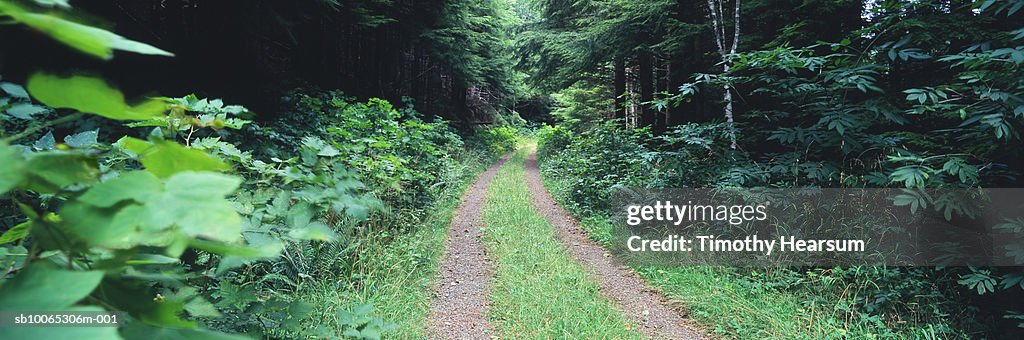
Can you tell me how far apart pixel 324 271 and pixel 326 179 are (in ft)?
10.1

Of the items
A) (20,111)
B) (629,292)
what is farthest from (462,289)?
(20,111)

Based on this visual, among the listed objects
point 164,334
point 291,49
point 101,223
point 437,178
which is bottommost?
point 437,178

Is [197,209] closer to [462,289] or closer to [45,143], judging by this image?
[45,143]

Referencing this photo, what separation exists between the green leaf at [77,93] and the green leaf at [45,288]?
0.62 ft

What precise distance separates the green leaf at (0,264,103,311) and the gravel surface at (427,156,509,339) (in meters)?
3.47

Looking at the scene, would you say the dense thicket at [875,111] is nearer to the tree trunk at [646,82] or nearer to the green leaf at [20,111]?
the tree trunk at [646,82]

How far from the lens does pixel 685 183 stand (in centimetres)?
621

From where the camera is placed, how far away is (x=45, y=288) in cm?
46

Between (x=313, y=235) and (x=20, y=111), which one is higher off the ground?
(x=20, y=111)

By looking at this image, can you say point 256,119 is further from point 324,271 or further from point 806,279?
point 806,279

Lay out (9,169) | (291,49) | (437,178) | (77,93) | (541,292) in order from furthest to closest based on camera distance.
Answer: (437,178), (291,49), (541,292), (77,93), (9,169)

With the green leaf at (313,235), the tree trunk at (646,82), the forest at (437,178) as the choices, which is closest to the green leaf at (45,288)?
the forest at (437,178)

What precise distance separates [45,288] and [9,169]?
13 centimetres

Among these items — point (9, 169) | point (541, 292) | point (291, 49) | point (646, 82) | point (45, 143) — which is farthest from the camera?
point (646, 82)
